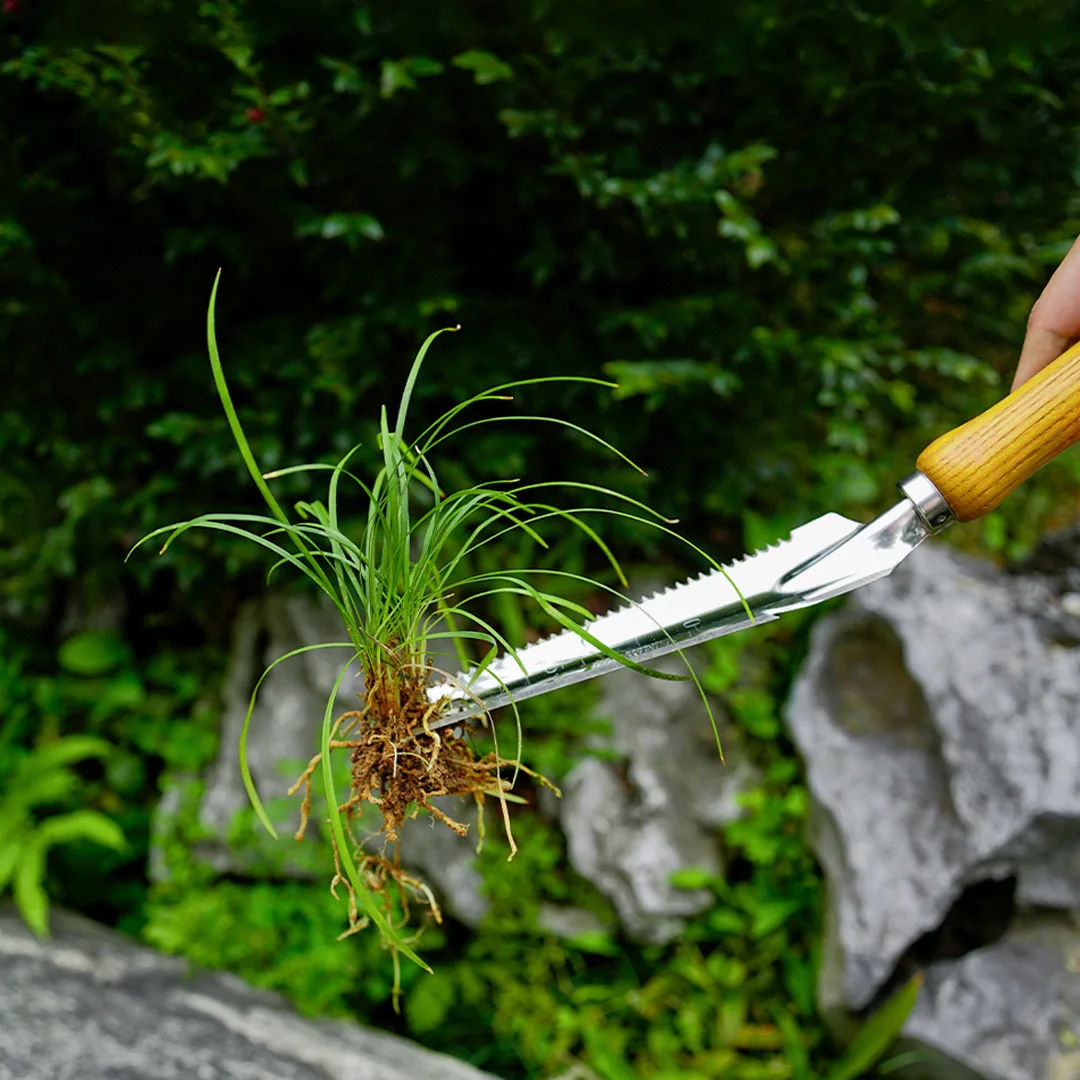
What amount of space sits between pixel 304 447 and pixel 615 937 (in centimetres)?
208

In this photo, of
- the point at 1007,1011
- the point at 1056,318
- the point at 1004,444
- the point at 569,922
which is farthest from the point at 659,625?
the point at 1007,1011

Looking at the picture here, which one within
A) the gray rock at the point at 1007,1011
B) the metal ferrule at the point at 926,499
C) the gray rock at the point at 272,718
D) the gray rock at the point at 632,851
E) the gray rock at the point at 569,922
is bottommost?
the gray rock at the point at 1007,1011

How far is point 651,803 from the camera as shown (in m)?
3.03

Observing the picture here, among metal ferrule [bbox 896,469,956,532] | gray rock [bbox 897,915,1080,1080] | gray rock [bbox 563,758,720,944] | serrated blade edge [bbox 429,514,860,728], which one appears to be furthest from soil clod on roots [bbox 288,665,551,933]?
gray rock [bbox 897,915,1080,1080]

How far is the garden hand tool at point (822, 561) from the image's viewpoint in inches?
57.2

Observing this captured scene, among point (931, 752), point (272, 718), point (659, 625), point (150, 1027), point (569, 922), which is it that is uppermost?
point (272, 718)

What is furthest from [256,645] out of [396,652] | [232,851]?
[396,652]

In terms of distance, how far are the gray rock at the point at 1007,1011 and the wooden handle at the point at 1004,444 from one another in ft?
6.59

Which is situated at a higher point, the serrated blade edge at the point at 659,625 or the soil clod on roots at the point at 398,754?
the serrated blade edge at the point at 659,625

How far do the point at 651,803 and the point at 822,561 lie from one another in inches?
70.5

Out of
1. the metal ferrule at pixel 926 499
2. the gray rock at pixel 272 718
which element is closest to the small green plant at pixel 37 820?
the gray rock at pixel 272 718

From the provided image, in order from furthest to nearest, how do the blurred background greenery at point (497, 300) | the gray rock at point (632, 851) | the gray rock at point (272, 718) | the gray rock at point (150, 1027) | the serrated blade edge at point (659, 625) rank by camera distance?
the gray rock at point (272, 718)
the gray rock at point (632, 851)
the blurred background greenery at point (497, 300)
the gray rock at point (150, 1027)
the serrated blade edge at point (659, 625)

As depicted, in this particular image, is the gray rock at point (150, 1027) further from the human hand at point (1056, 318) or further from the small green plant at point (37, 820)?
the human hand at point (1056, 318)

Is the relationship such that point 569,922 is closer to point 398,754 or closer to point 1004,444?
point 398,754
